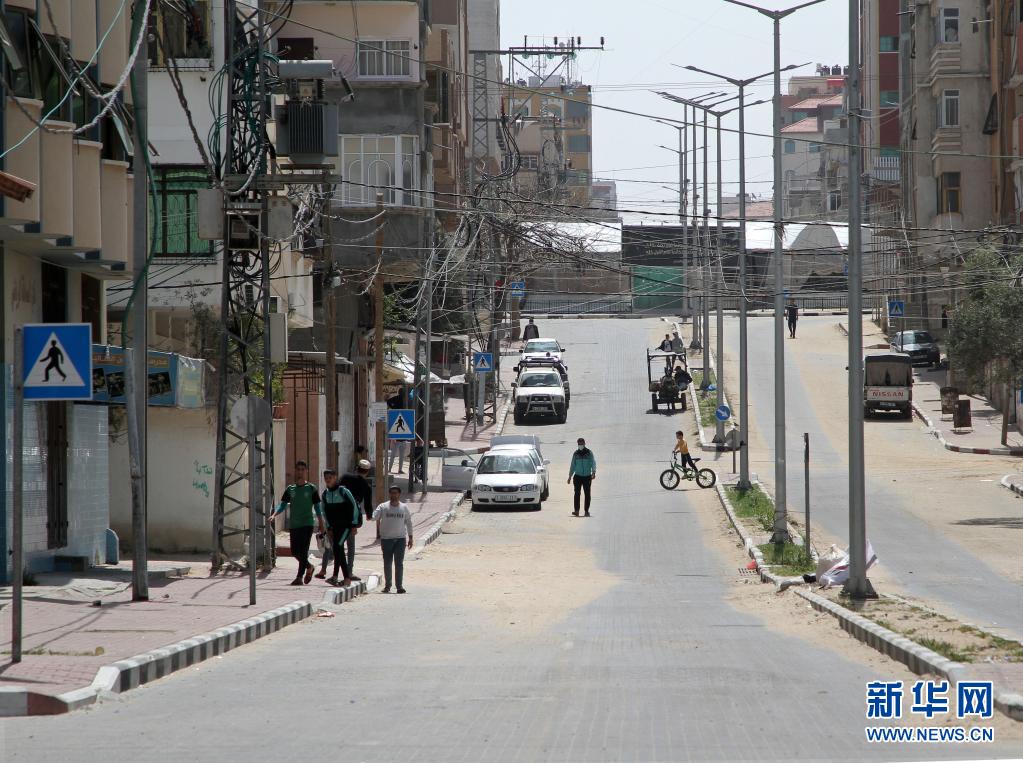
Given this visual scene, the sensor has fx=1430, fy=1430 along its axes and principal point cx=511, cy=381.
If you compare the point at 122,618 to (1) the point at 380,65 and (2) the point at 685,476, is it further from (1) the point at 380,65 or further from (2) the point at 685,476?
(1) the point at 380,65

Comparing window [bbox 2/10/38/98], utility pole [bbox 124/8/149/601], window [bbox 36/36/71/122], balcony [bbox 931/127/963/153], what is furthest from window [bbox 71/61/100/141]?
balcony [bbox 931/127/963/153]

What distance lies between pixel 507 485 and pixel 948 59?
3682 cm

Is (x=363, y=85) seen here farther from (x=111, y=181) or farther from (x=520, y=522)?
(x=111, y=181)

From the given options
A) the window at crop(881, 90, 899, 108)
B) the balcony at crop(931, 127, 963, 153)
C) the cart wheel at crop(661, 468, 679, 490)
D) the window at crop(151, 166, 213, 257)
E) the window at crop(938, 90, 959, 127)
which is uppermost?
the window at crop(881, 90, 899, 108)

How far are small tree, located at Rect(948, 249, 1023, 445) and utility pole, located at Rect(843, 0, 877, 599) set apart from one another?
24038 mm

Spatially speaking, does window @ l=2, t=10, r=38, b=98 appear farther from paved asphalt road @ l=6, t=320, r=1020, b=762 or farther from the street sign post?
paved asphalt road @ l=6, t=320, r=1020, b=762

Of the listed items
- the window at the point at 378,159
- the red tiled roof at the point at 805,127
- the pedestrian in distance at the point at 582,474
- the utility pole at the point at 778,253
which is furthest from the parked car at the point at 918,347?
the red tiled roof at the point at 805,127

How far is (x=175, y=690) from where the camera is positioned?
427 inches

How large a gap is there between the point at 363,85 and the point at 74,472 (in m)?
29.1

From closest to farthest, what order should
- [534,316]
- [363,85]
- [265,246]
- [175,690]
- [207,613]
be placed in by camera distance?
[175,690] → [207,613] → [265,246] → [363,85] → [534,316]

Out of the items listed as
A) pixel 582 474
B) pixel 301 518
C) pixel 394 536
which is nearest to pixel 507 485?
pixel 582 474

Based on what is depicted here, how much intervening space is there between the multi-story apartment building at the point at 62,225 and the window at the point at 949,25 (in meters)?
49.2

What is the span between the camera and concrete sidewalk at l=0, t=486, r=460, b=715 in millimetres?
10508

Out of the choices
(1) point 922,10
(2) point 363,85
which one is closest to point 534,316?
(1) point 922,10
